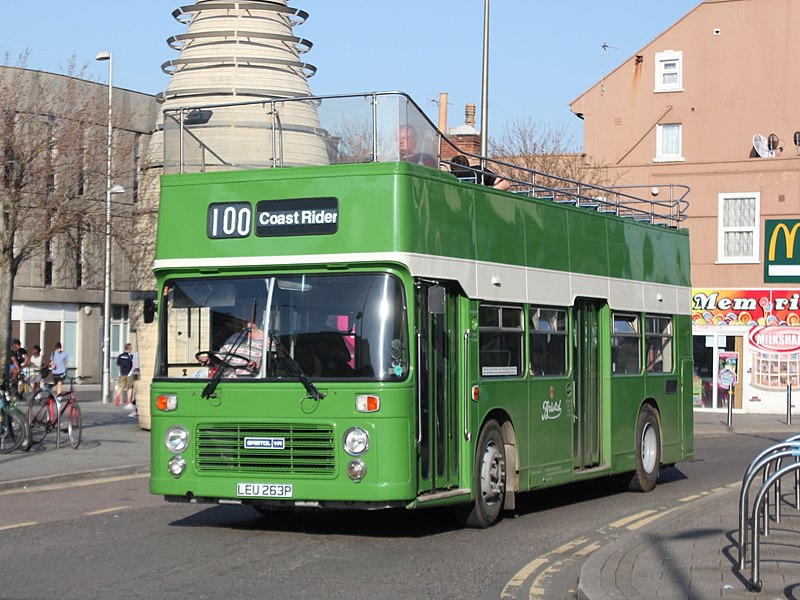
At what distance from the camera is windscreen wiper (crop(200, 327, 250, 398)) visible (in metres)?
12.0

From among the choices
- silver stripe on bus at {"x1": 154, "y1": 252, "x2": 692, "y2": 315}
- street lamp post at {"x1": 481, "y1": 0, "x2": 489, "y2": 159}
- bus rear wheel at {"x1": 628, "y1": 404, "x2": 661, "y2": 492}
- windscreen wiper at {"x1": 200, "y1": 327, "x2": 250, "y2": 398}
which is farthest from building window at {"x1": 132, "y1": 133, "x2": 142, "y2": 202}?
windscreen wiper at {"x1": 200, "y1": 327, "x2": 250, "y2": 398}

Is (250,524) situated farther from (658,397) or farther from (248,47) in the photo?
(248,47)

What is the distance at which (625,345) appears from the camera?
17.1 meters

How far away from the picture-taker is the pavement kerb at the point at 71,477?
17609 millimetres

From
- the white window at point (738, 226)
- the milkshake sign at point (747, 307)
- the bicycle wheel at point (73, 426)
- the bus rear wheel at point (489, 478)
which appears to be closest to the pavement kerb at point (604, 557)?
the bus rear wheel at point (489, 478)

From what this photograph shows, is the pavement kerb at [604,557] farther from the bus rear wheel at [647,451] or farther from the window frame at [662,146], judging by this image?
the window frame at [662,146]

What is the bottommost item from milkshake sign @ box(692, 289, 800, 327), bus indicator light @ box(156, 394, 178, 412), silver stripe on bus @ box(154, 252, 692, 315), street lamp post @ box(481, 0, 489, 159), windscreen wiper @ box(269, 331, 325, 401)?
bus indicator light @ box(156, 394, 178, 412)

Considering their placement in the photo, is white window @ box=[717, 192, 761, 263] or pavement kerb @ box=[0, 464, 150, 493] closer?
pavement kerb @ box=[0, 464, 150, 493]

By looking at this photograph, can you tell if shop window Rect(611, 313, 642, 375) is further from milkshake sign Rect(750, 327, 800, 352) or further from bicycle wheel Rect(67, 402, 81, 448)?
milkshake sign Rect(750, 327, 800, 352)

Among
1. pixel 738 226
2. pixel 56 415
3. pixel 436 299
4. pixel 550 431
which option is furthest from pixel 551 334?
pixel 738 226

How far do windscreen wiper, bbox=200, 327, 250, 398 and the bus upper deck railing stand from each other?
180 centimetres

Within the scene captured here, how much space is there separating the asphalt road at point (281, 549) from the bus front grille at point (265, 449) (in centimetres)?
67

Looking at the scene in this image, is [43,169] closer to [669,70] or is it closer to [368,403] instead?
[368,403]

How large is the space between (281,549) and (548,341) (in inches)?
181
